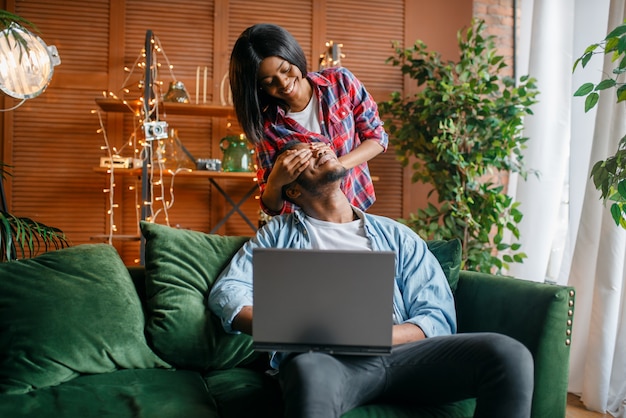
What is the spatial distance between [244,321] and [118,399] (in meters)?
0.35

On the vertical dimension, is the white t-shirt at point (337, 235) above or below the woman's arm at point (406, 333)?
above

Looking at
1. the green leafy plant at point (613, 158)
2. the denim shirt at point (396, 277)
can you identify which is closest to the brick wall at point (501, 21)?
the green leafy plant at point (613, 158)

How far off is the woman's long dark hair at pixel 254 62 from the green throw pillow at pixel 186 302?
1.38ft

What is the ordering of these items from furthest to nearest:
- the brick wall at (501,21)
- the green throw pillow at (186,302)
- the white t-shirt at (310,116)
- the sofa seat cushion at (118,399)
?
the brick wall at (501,21)
the white t-shirt at (310,116)
the green throw pillow at (186,302)
the sofa seat cushion at (118,399)

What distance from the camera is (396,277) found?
5.58 feet

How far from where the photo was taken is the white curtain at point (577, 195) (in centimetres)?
255

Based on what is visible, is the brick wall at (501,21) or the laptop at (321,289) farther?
the brick wall at (501,21)

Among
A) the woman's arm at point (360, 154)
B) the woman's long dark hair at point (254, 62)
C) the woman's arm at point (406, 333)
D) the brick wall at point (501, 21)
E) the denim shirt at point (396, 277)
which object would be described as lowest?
the woman's arm at point (406, 333)

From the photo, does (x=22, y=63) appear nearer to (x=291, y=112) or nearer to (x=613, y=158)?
(x=291, y=112)

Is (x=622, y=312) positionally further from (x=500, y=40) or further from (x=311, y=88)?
(x=500, y=40)

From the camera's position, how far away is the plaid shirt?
6.54 ft

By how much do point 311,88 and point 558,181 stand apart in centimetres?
190

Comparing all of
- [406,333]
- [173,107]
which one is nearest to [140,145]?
[173,107]

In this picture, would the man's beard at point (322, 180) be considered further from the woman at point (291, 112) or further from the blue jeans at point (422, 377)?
the blue jeans at point (422, 377)
